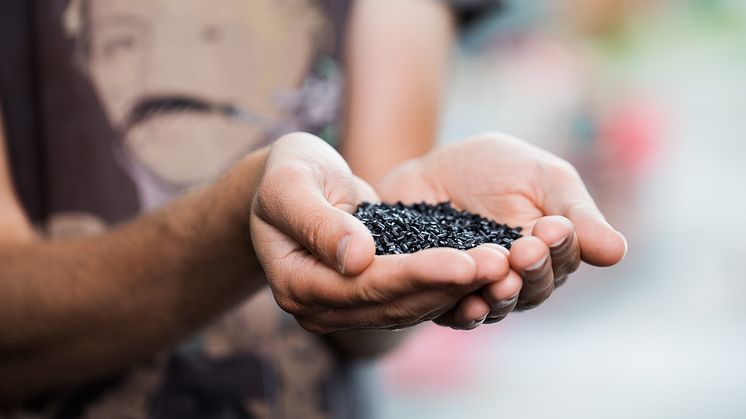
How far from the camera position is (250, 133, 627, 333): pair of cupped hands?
0.61 m

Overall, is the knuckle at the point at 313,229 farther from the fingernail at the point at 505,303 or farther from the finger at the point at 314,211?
the fingernail at the point at 505,303

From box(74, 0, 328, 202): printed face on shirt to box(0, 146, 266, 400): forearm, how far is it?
19 cm

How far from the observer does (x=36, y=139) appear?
1.15 m

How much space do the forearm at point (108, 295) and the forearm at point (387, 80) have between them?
411 millimetres

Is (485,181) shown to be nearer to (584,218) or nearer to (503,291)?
(584,218)

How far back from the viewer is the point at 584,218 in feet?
2.42

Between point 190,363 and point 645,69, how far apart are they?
192cm

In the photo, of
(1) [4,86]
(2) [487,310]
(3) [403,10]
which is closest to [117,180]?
(1) [4,86]

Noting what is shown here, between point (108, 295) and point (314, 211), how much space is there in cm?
51

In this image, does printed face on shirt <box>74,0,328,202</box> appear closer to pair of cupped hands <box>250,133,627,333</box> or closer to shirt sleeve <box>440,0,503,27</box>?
shirt sleeve <box>440,0,503,27</box>

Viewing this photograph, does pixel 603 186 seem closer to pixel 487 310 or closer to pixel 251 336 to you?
pixel 251 336

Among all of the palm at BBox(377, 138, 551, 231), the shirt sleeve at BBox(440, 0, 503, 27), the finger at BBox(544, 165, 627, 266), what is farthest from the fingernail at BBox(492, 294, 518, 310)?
the shirt sleeve at BBox(440, 0, 503, 27)

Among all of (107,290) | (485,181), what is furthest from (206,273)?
(485,181)

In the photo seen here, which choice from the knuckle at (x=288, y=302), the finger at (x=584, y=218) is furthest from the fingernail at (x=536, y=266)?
the knuckle at (x=288, y=302)
